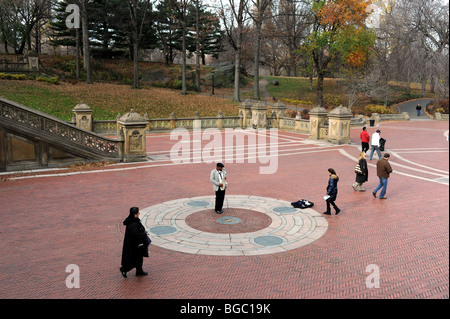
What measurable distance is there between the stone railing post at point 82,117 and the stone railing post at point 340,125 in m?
16.9

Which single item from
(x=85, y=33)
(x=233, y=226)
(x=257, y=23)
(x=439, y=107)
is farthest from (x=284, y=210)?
(x=439, y=107)

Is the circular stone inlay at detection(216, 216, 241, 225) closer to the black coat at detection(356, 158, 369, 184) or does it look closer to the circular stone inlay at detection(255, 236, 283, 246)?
the circular stone inlay at detection(255, 236, 283, 246)

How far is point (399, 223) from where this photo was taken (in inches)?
410

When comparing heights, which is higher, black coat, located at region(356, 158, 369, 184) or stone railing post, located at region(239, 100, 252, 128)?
stone railing post, located at region(239, 100, 252, 128)

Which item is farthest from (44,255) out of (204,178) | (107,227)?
(204,178)

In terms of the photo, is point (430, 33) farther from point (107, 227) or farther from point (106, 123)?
point (107, 227)

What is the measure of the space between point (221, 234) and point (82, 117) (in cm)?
2079

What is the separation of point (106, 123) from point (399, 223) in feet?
80.8

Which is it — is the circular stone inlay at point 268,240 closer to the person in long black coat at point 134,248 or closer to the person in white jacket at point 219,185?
the person in white jacket at point 219,185

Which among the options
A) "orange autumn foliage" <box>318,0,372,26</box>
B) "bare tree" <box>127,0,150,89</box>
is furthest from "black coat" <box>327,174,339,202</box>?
"bare tree" <box>127,0,150,89</box>

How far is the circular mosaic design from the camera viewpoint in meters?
8.83

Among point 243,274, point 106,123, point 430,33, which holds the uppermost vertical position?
point 430,33

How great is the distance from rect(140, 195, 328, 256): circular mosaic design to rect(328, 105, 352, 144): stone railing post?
46.7ft

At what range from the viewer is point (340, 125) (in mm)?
25266
